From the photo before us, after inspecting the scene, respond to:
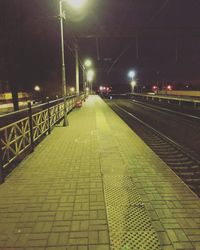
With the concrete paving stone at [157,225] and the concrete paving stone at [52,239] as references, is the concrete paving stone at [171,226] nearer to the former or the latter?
the concrete paving stone at [157,225]

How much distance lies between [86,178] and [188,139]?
676 centimetres

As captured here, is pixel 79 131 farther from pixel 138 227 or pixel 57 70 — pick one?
pixel 57 70

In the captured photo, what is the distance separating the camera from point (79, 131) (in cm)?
1180

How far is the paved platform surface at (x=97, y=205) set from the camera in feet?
11.2

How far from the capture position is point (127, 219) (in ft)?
13.0

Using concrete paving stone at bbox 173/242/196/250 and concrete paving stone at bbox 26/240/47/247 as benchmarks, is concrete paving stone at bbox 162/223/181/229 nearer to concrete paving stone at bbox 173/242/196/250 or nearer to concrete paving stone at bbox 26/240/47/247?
concrete paving stone at bbox 173/242/196/250

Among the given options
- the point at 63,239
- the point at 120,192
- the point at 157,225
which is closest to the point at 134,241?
the point at 157,225

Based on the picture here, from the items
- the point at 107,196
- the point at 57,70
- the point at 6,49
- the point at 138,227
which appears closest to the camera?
the point at 138,227

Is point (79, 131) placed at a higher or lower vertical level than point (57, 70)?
lower

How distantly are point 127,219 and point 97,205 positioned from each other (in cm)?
60

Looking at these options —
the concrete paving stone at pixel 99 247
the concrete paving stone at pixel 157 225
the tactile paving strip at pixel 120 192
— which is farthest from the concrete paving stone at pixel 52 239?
the concrete paving stone at pixel 157 225

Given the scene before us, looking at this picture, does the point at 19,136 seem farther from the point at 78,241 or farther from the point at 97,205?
the point at 78,241

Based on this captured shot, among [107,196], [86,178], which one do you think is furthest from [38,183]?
[107,196]

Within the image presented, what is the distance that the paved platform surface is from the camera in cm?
340
